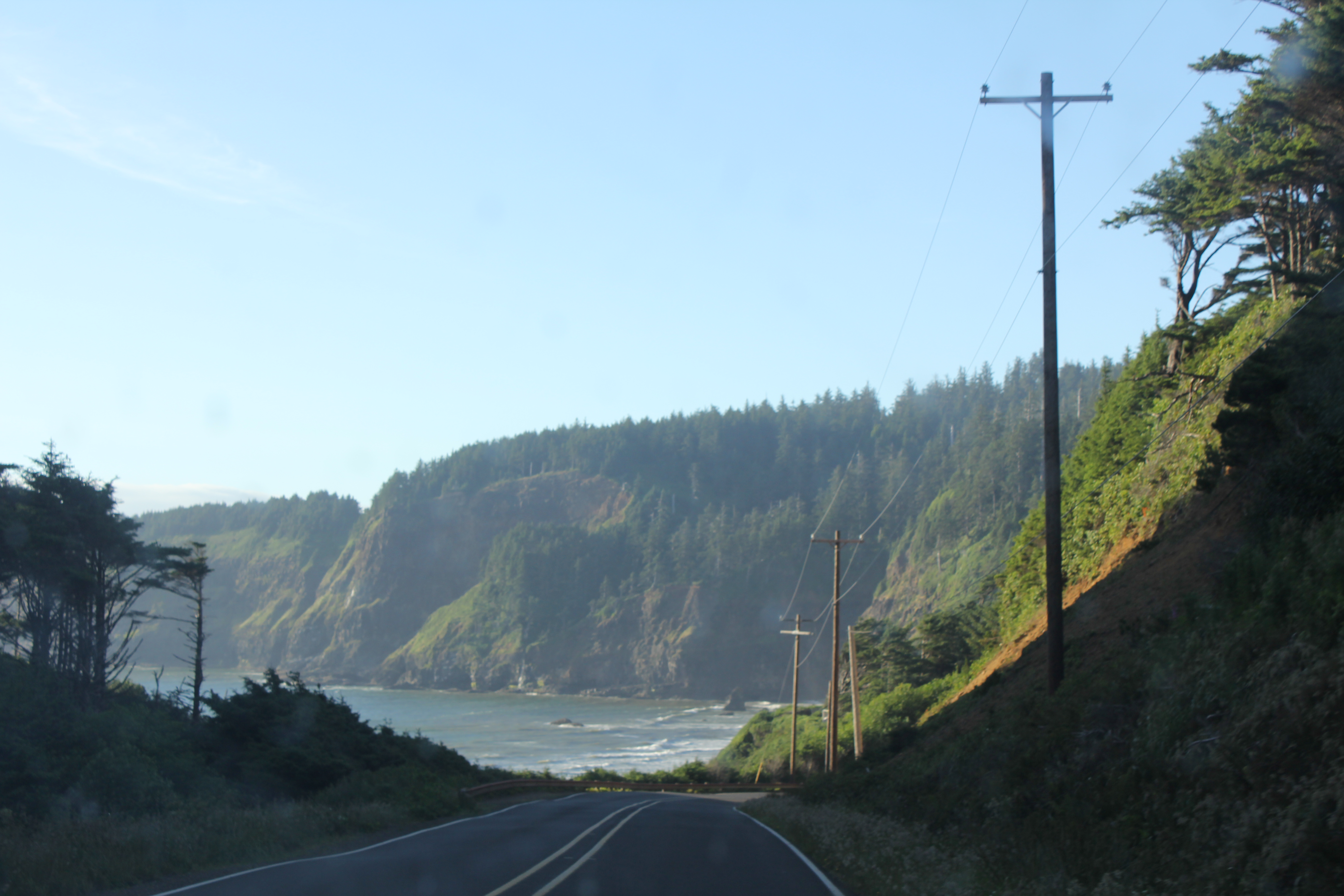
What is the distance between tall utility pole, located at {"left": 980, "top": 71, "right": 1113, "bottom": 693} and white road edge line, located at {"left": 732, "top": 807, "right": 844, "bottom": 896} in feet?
16.1

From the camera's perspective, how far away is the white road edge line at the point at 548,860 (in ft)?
32.9

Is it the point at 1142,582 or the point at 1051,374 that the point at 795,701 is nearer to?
the point at 1142,582

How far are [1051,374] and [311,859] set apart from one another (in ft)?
43.8

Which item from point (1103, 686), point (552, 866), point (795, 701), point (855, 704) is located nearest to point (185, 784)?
point (552, 866)

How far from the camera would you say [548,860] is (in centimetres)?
1263

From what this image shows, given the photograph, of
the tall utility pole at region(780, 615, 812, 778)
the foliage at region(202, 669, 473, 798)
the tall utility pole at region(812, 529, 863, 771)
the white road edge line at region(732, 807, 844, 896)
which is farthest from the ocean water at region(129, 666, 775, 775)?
the white road edge line at region(732, 807, 844, 896)

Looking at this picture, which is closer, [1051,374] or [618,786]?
[1051,374]

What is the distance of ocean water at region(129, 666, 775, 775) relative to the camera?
298 feet

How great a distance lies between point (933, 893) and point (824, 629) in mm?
168275

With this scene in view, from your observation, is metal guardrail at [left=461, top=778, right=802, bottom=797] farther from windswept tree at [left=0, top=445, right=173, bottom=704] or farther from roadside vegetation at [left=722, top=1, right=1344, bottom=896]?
windswept tree at [left=0, top=445, right=173, bottom=704]

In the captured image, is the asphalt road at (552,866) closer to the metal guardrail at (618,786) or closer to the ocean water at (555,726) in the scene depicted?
the metal guardrail at (618,786)

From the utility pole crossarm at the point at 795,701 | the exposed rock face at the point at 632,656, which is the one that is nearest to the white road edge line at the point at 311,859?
the utility pole crossarm at the point at 795,701

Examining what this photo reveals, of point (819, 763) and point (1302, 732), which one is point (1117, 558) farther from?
point (819, 763)

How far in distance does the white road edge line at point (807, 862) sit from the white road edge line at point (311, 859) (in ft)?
21.5
